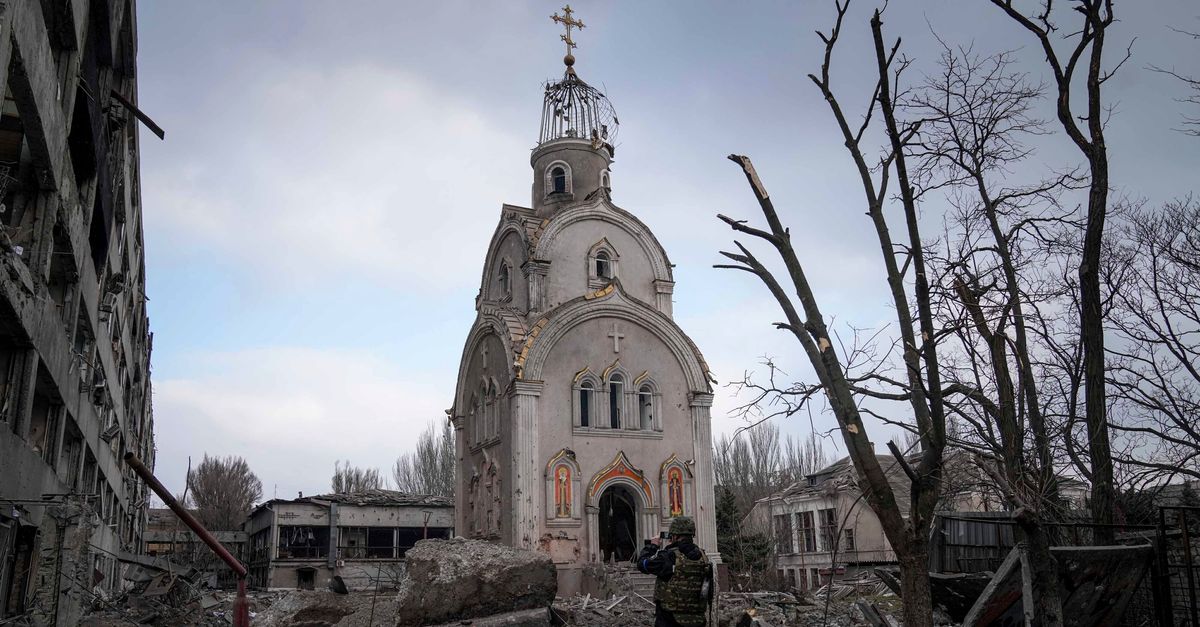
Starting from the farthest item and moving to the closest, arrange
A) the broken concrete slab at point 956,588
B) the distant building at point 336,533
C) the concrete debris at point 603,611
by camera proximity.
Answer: the distant building at point 336,533 < the concrete debris at point 603,611 < the broken concrete slab at point 956,588

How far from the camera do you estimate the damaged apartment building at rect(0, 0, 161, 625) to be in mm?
9969

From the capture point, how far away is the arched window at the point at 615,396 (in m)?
23.7

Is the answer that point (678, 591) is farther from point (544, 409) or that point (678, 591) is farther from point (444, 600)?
point (544, 409)

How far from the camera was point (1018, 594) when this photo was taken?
827cm

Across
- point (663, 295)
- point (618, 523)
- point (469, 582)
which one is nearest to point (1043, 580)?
point (469, 582)

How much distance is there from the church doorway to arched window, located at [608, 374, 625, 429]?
1796 mm

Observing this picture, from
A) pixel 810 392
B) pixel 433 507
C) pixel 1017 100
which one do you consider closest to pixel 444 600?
pixel 810 392

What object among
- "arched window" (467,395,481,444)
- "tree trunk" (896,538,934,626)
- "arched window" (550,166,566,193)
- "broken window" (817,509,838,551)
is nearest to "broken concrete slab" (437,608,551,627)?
"tree trunk" (896,538,934,626)

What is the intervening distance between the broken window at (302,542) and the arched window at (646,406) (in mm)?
17866

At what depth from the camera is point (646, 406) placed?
24.3 m

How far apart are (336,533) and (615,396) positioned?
17.2m

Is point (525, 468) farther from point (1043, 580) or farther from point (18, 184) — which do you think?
point (1043, 580)

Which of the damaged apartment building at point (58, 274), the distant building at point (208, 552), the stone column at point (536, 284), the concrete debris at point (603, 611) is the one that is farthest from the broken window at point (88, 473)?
the distant building at point (208, 552)

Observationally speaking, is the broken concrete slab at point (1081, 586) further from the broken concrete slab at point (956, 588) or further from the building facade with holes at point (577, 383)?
the building facade with holes at point (577, 383)
